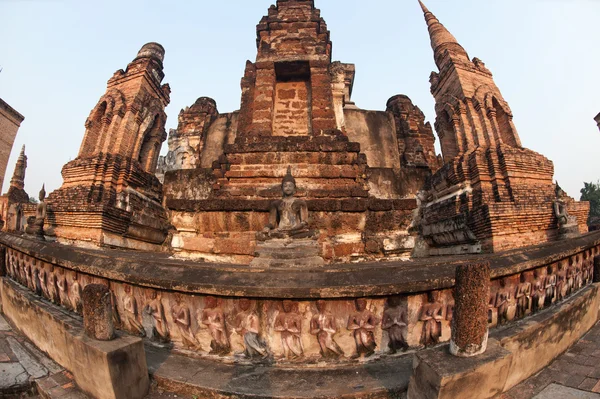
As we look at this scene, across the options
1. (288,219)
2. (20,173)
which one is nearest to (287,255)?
(288,219)

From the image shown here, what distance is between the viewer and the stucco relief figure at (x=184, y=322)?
316 centimetres

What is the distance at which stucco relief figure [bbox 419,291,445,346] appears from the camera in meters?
3.11

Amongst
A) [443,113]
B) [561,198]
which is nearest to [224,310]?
[561,198]

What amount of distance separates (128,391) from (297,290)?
155 cm

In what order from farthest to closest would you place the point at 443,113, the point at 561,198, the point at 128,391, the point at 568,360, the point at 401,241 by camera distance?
the point at 443,113, the point at 561,198, the point at 401,241, the point at 568,360, the point at 128,391

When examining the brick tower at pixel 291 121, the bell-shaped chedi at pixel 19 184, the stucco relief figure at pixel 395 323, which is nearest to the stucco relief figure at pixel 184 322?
the stucco relief figure at pixel 395 323

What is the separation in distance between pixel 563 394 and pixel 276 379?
2457mm

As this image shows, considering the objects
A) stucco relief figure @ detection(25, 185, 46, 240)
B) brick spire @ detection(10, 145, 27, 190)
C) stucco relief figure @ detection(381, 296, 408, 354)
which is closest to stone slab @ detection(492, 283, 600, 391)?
stucco relief figure @ detection(381, 296, 408, 354)

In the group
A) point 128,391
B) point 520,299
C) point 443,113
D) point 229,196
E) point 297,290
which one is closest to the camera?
point 128,391

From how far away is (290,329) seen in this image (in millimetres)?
2947

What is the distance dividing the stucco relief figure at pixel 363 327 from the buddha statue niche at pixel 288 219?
9.06 feet

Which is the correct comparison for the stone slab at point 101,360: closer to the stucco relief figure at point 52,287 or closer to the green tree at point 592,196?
the stucco relief figure at point 52,287

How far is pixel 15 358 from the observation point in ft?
11.2

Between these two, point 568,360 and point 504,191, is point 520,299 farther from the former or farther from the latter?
point 504,191
